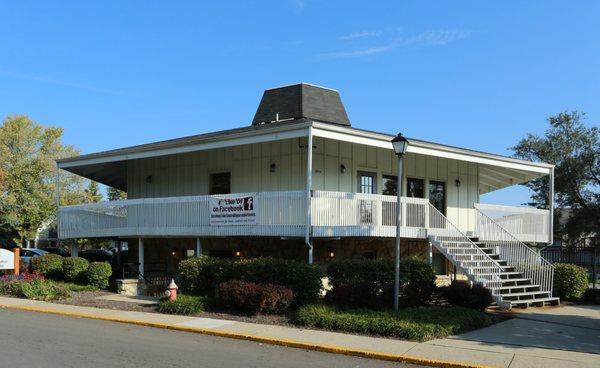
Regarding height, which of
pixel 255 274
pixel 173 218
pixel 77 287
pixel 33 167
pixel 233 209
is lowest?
pixel 77 287

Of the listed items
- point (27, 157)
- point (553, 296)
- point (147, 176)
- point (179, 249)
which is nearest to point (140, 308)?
point (179, 249)

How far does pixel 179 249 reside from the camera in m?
23.0

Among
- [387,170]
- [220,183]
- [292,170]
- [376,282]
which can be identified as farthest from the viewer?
[220,183]

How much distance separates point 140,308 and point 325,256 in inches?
250

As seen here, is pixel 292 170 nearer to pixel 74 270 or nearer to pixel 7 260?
pixel 74 270

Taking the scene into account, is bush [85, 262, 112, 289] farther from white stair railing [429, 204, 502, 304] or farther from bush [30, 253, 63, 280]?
white stair railing [429, 204, 502, 304]

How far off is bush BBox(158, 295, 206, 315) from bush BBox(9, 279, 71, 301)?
4487mm

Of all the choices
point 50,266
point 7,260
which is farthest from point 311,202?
point 7,260

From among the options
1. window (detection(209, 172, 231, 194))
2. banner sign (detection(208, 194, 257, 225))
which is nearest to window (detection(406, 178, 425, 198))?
window (detection(209, 172, 231, 194))

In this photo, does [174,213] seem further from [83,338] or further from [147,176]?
[83,338]

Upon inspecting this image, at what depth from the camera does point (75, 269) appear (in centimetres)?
2055

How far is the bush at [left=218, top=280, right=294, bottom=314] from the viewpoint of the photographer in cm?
1370

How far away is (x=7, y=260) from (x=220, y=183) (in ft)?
26.0

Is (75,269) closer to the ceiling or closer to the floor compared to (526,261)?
closer to the floor
